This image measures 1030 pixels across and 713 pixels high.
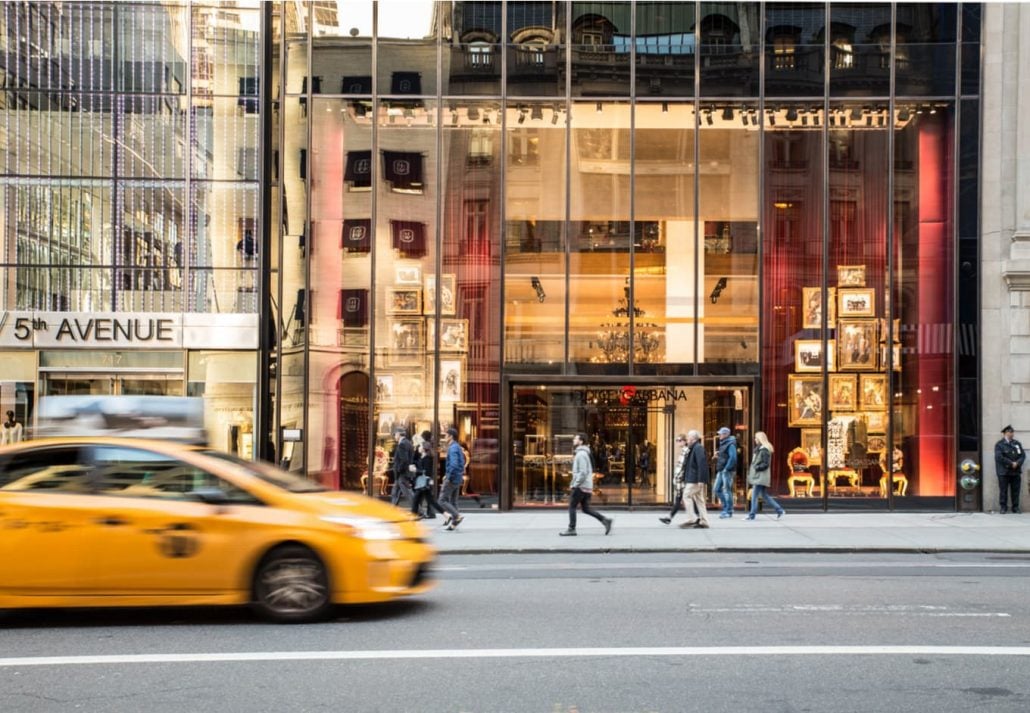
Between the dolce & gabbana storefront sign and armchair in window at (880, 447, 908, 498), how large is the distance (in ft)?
43.2

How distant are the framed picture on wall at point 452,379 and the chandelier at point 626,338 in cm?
270

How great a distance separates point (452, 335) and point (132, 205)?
7426 mm

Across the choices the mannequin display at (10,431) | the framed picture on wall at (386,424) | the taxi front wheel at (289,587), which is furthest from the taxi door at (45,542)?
the mannequin display at (10,431)

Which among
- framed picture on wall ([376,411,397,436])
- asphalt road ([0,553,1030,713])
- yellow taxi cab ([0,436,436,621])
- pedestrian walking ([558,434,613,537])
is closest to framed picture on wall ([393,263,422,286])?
framed picture on wall ([376,411,397,436])

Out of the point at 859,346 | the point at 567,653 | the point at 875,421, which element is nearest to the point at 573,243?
the point at 859,346

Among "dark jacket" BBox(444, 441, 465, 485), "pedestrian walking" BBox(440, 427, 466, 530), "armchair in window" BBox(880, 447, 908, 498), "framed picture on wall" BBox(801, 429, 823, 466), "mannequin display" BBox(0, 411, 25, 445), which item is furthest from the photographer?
"mannequin display" BBox(0, 411, 25, 445)

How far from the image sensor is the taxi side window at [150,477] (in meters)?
8.37

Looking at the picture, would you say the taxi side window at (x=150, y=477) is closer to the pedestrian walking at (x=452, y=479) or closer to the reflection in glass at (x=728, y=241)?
the pedestrian walking at (x=452, y=479)

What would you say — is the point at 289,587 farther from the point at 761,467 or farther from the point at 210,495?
the point at 761,467

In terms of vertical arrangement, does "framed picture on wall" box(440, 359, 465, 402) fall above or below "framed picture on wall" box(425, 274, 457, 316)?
below

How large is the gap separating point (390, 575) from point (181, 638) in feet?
5.65

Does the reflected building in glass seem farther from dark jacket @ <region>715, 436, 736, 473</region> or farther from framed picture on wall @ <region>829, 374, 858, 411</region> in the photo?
dark jacket @ <region>715, 436, 736, 473</region>

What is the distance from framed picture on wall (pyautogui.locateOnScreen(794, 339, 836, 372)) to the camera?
66.1ft

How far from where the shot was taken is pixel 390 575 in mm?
8430
